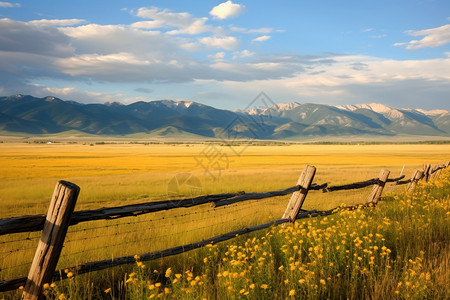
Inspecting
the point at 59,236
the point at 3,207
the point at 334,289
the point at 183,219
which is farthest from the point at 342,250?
the point at 3,207

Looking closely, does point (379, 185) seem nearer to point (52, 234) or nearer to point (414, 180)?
point (414, 180)

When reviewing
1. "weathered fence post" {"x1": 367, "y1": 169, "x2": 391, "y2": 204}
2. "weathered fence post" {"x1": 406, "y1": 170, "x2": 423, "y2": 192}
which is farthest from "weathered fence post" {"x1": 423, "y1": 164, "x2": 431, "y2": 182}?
"weathered fence post" {"x1": 367, "y1": 169, "x2": 391, "y2": 204}

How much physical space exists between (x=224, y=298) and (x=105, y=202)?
43.0 feet

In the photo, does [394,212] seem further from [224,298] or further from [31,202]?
[31,202]

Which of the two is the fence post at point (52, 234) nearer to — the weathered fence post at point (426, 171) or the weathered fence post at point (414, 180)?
the weathered fence post at point (414, 180)

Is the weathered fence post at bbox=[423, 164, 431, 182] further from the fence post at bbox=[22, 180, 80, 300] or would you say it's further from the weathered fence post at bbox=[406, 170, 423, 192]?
the fence post at bbox=[22, 180, 80, 300]

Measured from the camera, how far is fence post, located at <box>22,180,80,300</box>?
3250 millimetres

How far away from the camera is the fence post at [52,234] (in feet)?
10.7

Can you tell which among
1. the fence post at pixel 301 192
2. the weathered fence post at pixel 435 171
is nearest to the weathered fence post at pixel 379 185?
the fence post at pixel 301 192

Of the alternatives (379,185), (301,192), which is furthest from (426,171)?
(301,192)

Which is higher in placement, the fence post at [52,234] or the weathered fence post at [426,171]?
the fence post at [52,234]

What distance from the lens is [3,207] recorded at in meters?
13.1

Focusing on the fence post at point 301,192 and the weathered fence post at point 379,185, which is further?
the weathered fence post at point 379,185

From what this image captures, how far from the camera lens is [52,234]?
3.29 m
